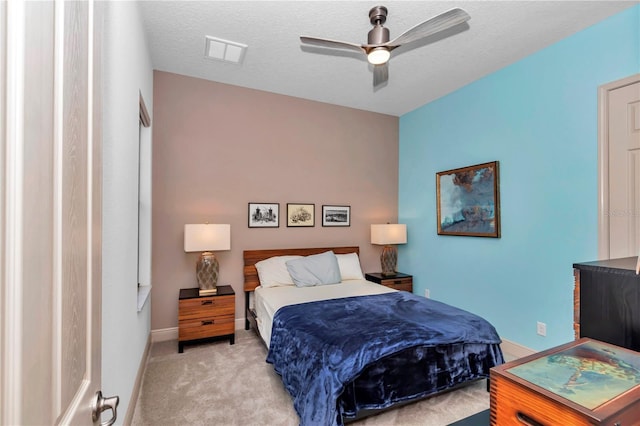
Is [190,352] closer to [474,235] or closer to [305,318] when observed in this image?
[305,318]

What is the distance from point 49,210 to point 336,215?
12.7 feet

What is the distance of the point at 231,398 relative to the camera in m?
2.28

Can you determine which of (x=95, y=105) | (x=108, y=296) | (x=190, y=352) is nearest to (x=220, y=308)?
(x=190, y=352)

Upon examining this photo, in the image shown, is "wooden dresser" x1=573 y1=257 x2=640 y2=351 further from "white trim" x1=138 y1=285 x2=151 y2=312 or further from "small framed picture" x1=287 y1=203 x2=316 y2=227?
"small framed picture" x1=287 y1=203 x2=316 y2=227

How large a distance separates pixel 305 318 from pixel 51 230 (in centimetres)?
207

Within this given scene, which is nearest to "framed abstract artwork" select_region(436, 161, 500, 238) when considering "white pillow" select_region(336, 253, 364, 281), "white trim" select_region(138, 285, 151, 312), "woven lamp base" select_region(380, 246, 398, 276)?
"woven lamp base" select_region(380, 246, 398, 276)


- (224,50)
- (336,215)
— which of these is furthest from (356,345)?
(224,50)

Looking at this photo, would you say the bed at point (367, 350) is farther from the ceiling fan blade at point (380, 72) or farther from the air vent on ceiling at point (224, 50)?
the air vent on ceiling at point (224, 50)

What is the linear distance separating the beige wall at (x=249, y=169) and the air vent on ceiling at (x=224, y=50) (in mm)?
642

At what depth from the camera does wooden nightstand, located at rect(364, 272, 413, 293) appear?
4102 mm

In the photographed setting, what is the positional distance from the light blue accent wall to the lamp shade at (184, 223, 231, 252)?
273 cm

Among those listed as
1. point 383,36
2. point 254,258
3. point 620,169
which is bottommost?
point 254,258

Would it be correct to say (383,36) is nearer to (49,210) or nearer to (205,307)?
(49,210)

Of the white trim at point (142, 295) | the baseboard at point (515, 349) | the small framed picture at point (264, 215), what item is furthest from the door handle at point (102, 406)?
the baseboard at point (515, 349)
